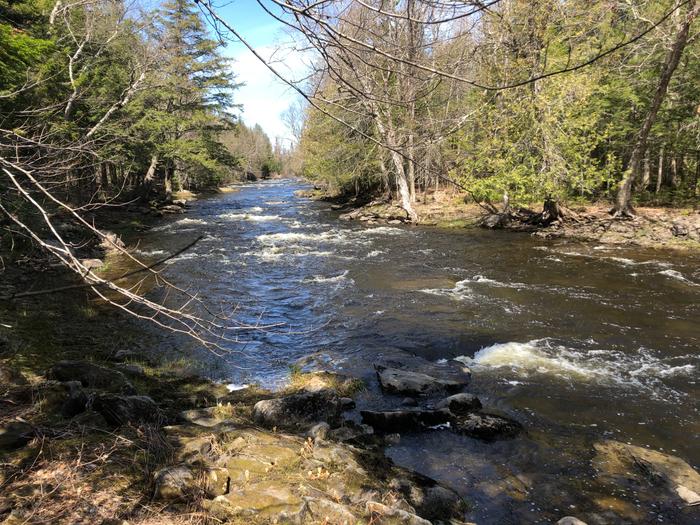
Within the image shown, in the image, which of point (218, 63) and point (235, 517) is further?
point (218, 63)

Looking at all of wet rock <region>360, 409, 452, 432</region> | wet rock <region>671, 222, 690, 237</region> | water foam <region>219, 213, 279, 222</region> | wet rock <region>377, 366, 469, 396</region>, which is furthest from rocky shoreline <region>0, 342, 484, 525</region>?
water foam <region>219, 213, 279, 222</region>

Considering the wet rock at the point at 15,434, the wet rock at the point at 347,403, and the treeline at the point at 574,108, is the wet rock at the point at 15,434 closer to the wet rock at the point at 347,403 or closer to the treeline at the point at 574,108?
the wet rock at the point at 347,403

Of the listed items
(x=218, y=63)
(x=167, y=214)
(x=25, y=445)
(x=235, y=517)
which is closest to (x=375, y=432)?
(x=235, y=517)

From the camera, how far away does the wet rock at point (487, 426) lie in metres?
5.57

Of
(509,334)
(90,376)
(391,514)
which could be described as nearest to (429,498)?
(391,514)

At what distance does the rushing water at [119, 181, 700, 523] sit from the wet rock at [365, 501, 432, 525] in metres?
1.21

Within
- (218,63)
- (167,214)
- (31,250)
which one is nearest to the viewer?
(31,250)

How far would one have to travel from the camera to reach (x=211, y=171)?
1510 inches

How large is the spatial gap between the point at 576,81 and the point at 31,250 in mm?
18991

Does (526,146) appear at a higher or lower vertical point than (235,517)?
higher

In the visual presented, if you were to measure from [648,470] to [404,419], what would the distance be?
2642 mm

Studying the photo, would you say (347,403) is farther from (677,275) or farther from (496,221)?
(496,221)

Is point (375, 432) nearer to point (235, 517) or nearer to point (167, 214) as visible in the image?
point (235, 517)

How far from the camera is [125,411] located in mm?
4441
